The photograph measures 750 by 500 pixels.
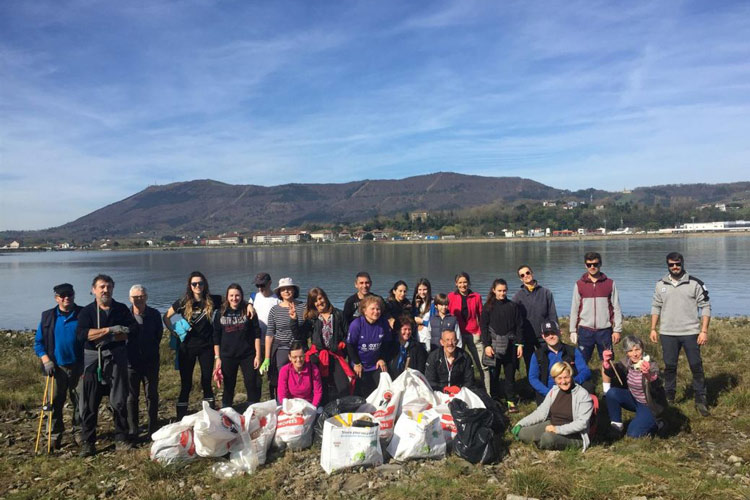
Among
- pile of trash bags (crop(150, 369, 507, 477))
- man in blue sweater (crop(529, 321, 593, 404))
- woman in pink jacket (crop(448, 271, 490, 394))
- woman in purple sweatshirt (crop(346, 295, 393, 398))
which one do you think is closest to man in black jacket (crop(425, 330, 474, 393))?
pile of trash bags (crop(150, 369, 507, 477))

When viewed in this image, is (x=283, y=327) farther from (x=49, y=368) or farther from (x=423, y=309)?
(x=49, y=368)

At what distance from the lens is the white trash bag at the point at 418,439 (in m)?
4.56

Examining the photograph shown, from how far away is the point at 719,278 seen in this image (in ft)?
108

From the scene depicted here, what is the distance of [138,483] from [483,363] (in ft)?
13.5

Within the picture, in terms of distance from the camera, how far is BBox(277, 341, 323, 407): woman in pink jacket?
529 centimetres

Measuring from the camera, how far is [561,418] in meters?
4.83

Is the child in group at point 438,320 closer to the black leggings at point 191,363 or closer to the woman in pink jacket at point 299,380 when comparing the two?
the woman in pink jacket at point 299,380

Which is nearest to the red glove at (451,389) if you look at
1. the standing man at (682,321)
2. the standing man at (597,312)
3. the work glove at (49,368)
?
the standing man at (597,312)

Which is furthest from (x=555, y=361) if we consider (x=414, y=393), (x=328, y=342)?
(x=328, y=342)

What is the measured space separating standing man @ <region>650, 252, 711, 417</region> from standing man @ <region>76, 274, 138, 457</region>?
240 inches

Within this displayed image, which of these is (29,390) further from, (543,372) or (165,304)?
(165,304)

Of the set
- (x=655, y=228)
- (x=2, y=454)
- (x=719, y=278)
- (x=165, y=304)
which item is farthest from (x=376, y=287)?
(x=655, y=228)

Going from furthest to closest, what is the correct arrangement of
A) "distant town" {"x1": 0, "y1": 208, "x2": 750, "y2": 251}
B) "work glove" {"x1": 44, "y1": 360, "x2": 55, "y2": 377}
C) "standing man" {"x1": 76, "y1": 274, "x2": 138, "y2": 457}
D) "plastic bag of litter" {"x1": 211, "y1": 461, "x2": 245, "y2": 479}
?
"distant town" {"x1": 0, "y1": 208, "x2": 750, "y2": 251} → "work glove" {"x1": 44, "y1": 360, "x2": 55, "y2": 377} → "standing man" {"x1": 76, "y1": 274, "x2": 138, "y2": 457} → "plastic bag of litter" {"x1": 211, "y1": 461, "x2": 245, "y2": 479}

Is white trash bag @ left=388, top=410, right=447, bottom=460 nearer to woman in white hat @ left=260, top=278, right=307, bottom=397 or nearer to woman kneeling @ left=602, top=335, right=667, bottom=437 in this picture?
woman in white hat @ left=260, top=278, right=307, bottom=397
